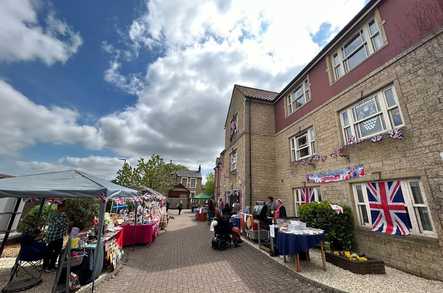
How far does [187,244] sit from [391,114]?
9.55m

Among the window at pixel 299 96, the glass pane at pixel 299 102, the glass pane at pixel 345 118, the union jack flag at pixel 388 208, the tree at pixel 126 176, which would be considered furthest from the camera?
the tree at pixel 126 176

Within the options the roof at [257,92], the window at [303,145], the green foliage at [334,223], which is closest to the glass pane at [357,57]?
the window at [303,145]

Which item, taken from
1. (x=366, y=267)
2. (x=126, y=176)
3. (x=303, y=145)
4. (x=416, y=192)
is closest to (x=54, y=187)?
(x=366, y=267)

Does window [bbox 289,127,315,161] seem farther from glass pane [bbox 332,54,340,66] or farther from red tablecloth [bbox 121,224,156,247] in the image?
red tablecloth [bbox 121,224,156,247]

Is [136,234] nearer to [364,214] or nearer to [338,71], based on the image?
[364,214]

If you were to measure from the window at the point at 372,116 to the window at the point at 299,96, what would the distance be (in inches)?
115

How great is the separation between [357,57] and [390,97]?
8.04 ft

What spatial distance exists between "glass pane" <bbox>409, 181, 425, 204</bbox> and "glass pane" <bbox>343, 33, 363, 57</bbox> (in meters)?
5.62

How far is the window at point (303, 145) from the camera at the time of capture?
9734 millimetres

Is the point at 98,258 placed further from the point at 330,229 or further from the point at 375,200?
the point at 375,200

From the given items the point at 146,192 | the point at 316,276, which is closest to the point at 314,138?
the point at 316,276

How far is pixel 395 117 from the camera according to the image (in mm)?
5969

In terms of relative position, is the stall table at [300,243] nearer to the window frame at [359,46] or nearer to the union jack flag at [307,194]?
the union jack flag at [307,194]

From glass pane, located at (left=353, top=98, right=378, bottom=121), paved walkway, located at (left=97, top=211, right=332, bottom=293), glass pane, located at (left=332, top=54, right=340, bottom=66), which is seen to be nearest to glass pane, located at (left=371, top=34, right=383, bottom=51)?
glass pane, located at (left=332, top=54, right=340, bottom=66)
